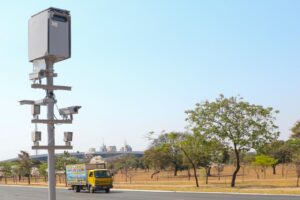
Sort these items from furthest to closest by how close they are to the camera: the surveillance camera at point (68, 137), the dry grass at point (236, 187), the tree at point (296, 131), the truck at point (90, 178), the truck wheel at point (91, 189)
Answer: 1. the tree at point (296, 131)
2. the truck wheel at point (91, 189)
3. the truck at point (90, 178)
4. the dry grass at point (236, 187)
5. the surveillance camera at point (68, 137)

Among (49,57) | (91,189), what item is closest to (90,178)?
(91,189)

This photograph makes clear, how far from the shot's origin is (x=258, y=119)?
46938 mm

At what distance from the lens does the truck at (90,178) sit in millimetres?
47188

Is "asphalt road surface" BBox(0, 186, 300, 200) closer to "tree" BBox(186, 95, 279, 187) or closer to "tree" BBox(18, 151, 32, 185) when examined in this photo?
"tree" BBox(186, 95, 279, 187)

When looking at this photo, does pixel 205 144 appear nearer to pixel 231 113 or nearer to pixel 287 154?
pixel 231 113

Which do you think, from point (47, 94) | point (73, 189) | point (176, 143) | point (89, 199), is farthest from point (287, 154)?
point (47, 94)

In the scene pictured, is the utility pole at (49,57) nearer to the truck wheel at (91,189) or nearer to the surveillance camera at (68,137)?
the surveillance camera at (68,137)

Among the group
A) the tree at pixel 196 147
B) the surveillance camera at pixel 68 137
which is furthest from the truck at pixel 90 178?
the surveillance camera at pixel 68 137

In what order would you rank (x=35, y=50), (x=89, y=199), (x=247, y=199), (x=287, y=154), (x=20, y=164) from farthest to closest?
1. (x=20, y=164)
2. (x=287, y=154)
3. (x=89, y=199)
4. (x=247, y=199)
5. (x=35, y=50)

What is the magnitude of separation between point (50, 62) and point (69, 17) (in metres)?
0.91

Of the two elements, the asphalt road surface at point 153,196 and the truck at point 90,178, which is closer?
the asphalt road surface at point 153,196

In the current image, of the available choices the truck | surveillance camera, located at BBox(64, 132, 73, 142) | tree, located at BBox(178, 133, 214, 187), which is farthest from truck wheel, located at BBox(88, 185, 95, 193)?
surveillance camera, located at BBox(64, 132, 73, 142)

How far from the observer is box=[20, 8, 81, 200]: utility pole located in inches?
349

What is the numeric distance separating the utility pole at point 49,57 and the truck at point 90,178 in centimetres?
3830
